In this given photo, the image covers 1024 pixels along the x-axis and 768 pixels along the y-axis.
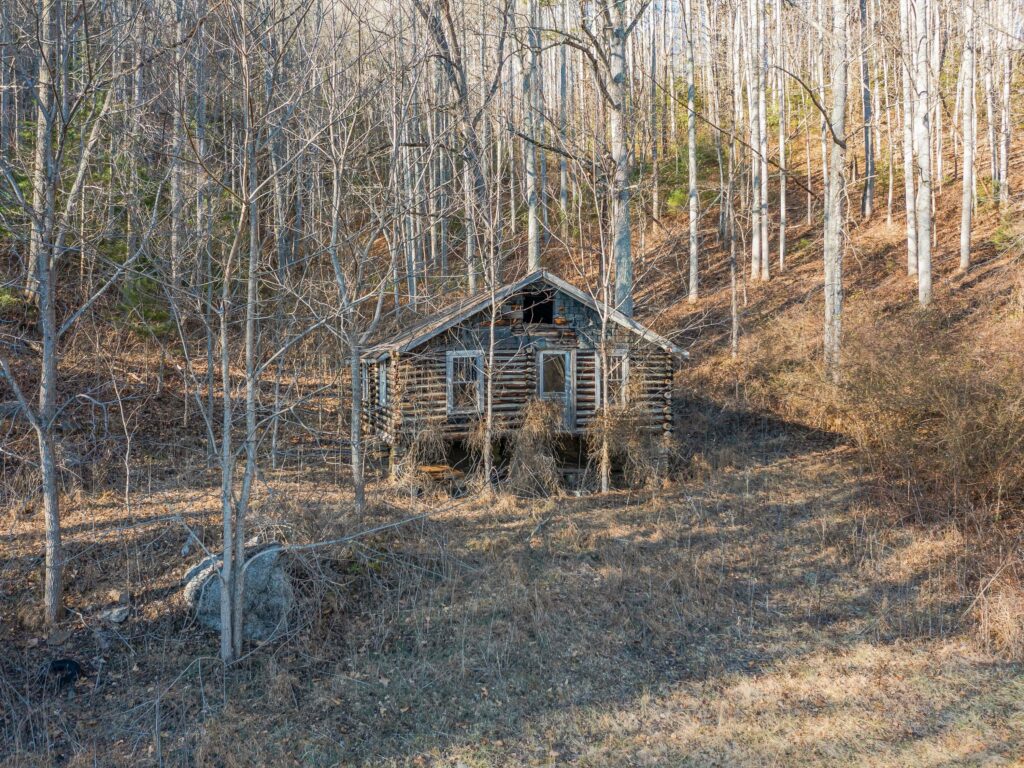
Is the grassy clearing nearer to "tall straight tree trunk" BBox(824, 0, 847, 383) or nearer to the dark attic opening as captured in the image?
the dark attic opening

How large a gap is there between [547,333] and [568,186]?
22.2 metres

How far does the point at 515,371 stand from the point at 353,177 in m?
7.54

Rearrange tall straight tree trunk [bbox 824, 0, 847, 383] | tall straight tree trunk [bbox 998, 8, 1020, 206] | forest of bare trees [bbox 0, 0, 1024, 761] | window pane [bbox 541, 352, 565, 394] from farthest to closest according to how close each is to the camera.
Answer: tall straight tree trunk [bbox 998, 8, 1020, 206] < window pane [bbox 541, 352, 565, 394] < tall straight tree trunk [bbox 824, 0, 847, 383] < forest of bare trees [bbox 0, 0, 1024, 761]

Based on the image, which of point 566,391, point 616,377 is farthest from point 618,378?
point 566,391

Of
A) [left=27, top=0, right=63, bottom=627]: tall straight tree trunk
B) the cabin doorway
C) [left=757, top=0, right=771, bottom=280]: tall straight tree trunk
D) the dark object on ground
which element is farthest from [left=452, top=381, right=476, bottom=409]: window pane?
[left=757, top=0, right=771, bottom=280]: tall straight tree trunk

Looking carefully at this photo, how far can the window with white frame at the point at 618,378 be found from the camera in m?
13.8

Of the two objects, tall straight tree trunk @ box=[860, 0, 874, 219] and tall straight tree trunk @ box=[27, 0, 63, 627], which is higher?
tall straight tree trunk @ box=[860, 0, 874, 219]

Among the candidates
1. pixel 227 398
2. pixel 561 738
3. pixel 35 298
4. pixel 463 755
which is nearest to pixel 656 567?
pixel 561 738

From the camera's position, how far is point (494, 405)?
13961mm

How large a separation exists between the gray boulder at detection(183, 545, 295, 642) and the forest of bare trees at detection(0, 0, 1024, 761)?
1.98 feet

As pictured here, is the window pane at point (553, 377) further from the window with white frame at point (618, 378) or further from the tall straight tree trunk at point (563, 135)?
the tall straight tree trunk at point (563, 135)


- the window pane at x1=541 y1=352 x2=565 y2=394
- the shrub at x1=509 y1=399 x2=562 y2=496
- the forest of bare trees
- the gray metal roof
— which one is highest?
the forest of bare trees

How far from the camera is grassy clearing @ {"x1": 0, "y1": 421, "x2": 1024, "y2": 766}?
6312 mm

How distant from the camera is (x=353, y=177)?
17.9 metres
